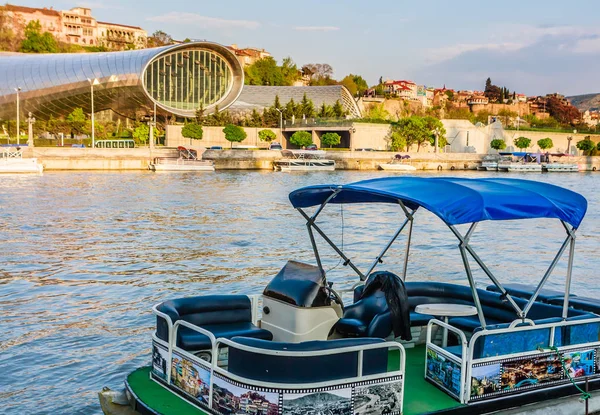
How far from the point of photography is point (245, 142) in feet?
236

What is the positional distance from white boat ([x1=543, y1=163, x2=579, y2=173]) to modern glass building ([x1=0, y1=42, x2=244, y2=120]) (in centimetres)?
3309

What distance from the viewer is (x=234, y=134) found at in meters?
65.0

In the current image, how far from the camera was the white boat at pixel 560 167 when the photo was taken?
66.8 m

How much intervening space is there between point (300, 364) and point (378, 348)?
0.57m

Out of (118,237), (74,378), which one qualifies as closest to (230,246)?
(118,237)

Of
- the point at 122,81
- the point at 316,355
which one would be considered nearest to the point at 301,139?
the point at 122,81

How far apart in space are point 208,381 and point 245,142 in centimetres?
6759

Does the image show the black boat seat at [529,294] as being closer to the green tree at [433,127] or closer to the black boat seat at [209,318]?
the black boat seat at [209,318]

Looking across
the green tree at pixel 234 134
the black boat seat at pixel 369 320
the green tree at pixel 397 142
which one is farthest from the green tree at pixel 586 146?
the black boat seat at pixel 369 320

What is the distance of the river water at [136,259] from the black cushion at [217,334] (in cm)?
198

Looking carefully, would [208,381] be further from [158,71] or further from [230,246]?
[158,71]

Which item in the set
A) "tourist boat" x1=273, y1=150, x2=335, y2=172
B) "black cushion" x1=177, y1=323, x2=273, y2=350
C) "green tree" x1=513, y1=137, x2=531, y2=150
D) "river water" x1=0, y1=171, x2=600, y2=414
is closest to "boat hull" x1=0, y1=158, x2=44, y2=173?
"river water" x1=0, y1=171, x2=600, y2=414

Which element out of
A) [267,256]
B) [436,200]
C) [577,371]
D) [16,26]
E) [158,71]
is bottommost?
[267,256]

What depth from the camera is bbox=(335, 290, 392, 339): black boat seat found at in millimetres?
5652
